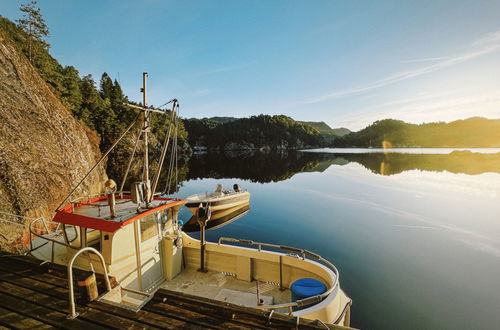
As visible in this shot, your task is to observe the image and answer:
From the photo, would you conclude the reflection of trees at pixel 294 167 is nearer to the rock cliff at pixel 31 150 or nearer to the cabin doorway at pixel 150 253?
the rock cliff at pixel 31 150

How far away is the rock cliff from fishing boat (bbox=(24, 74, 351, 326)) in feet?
26.7

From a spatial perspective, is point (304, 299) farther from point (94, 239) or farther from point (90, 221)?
point (94, 239)

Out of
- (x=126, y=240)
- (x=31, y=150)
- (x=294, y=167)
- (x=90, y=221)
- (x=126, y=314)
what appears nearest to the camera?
(x=126, y=314)

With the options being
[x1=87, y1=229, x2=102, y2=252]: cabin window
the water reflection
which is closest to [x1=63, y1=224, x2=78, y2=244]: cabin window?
[x1=87, y1=229, x2=102, y2=252]: cabin window

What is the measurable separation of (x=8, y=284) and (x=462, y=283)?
20.6 metres

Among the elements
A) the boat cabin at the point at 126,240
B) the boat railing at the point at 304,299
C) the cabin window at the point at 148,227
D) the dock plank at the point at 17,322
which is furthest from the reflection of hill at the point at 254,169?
the dock plank at the point at 17,322

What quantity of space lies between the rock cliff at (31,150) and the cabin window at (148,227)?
972cm

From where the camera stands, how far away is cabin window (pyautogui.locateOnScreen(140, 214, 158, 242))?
841 cm

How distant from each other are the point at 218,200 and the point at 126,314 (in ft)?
68.5

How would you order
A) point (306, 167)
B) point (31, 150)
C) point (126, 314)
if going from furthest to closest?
point (306, 167), point (31, 150), point (126, 314)

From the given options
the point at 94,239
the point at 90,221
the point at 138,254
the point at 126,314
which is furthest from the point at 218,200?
the point at 126,314

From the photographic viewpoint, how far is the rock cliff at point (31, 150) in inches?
608

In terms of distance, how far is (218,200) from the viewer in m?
25.6

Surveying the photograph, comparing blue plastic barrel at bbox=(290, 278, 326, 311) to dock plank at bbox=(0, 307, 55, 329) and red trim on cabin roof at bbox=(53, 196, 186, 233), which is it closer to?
red trim on cabin roof at bbox=(53, 196, 186, 233)
